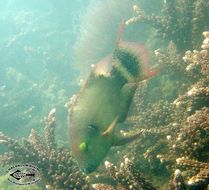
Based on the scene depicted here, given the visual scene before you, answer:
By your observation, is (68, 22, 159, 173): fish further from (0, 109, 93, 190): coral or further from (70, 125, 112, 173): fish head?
(0, 109, 93, 190): coral

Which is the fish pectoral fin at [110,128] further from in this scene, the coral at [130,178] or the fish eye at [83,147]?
the coral at [130,178]

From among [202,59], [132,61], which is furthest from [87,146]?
[202,59]

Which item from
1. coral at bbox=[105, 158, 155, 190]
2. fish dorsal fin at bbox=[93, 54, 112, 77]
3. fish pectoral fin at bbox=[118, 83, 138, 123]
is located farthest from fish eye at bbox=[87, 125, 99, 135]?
coral at bbox=[105, 158, 155, 190]

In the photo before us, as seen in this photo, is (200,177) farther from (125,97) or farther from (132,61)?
(132,61)

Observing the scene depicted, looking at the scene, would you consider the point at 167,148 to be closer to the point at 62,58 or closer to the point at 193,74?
the point at 193,74

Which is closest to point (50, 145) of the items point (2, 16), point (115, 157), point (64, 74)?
point (115, 157)

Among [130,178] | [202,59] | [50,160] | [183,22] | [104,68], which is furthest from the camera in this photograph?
[183,22]
